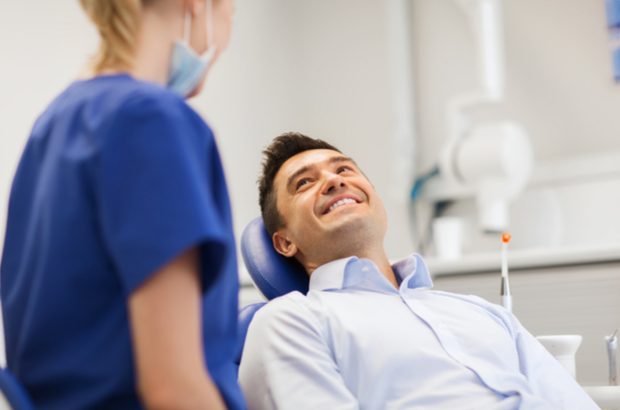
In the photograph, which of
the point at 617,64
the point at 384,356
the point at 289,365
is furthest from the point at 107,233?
the point at 617,64

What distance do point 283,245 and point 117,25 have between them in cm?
100

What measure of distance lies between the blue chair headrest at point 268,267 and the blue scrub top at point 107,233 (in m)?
0.82

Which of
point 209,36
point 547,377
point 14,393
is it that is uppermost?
point 209,36

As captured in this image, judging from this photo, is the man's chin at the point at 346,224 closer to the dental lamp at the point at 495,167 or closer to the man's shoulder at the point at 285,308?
the man's shoulder at the point at 285,308

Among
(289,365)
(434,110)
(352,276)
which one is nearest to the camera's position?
(289,365)

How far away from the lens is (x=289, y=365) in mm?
1449

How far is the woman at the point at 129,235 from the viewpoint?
2.68ft

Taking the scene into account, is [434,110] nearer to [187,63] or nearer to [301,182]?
[301,182]

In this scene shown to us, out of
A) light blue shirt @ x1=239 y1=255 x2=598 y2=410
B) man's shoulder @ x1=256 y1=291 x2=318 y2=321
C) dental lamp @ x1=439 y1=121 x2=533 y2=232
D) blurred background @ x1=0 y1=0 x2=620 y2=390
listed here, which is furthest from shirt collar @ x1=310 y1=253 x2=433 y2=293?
dental lamp @ x1=439 y1=121 x2=533 y2=232

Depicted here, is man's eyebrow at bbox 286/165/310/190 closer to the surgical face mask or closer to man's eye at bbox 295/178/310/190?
man's eye at bbox 295/178/310/190

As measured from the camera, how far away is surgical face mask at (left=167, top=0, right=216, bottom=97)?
3.14 ft

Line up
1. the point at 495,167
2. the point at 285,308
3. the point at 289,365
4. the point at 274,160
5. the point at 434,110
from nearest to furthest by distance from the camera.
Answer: the point at 289,365 < the point at 285,308 < the point at 274,160 < the point at 495,167 < the point at 434,110

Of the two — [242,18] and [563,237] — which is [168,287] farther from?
[242,18]

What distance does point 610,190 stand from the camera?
271cm
